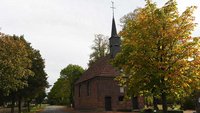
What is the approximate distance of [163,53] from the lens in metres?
17.6

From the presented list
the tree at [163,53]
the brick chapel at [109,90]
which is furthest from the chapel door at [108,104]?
the tree at [163,53]

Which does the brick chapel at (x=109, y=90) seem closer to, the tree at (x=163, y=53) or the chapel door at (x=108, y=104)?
the chapel door at (x=108, y=104)

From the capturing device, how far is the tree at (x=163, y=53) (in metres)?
17.3

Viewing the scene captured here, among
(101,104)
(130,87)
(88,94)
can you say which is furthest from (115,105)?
(130,87)

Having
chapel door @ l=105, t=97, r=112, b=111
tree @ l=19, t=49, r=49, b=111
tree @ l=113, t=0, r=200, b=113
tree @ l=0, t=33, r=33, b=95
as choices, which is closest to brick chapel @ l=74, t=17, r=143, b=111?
chapel door @ l=105, t=97, r=112, b=111

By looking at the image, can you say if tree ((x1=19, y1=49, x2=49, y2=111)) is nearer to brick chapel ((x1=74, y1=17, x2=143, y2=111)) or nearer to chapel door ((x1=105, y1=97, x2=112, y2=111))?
brick chapel ((x1=74, y1=17, x2=143, y2=111))

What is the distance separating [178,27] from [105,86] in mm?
31149

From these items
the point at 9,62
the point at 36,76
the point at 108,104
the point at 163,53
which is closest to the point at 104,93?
the point at 108,104

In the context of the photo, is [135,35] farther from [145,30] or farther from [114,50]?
[114,50]

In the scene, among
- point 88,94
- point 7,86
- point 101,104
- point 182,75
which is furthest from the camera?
point 88,94

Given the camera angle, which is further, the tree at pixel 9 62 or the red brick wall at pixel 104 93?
the red brick wall at pixel 104 93

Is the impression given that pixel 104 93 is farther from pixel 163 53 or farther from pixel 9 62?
pixel 163 53

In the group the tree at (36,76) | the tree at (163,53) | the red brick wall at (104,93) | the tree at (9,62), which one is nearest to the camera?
the tree at (163,53)

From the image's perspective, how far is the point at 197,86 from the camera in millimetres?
17828
